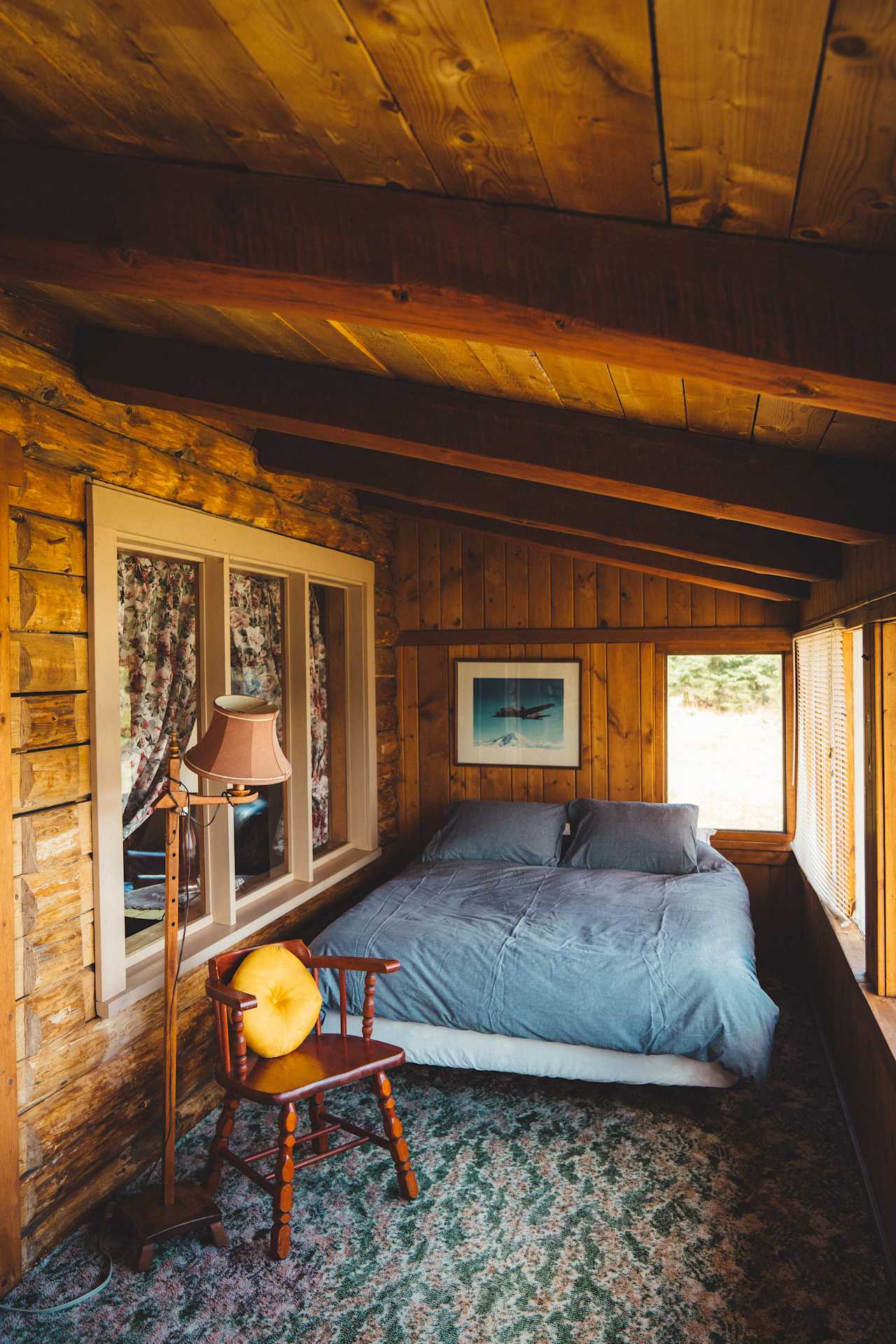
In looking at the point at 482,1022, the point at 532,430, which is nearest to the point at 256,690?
the point at 482,1022

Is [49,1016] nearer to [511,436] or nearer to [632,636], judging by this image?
[511,436]

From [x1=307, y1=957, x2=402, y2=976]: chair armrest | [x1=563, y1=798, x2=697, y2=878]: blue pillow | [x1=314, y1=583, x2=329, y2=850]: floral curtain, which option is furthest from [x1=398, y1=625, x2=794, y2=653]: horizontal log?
[x1=307, y1=957, x2=402, y2=976]: chair armrest

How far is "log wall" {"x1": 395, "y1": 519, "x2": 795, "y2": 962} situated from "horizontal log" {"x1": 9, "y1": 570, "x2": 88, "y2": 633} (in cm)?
284

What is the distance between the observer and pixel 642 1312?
235cm

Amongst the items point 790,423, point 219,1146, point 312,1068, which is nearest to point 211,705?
point 312,1068

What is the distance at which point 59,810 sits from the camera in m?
2.68

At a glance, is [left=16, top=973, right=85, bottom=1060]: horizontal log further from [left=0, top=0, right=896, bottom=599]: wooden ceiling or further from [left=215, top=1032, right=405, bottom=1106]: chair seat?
[left=0, top=0, right=896, bottom=599]: wooden ceiling

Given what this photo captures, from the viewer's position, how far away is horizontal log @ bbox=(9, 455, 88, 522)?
2.57 meters

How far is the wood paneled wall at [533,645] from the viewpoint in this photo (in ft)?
17.4

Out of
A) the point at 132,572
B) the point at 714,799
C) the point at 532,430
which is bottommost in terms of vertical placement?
the point at 714,799

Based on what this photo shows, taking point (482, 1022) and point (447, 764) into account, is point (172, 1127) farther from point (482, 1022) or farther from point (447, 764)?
point (447, 764)

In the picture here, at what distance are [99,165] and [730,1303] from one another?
3.14 metres

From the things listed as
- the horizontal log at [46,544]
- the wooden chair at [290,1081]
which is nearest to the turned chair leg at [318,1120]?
the wooden chair at [290,1081]

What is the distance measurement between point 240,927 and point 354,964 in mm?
796
